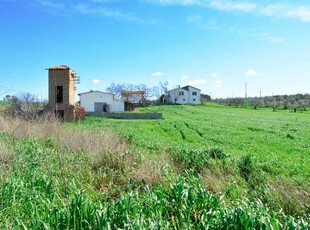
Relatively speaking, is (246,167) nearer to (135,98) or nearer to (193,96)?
(135,98)

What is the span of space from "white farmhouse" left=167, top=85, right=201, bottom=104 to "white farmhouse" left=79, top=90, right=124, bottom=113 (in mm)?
33006

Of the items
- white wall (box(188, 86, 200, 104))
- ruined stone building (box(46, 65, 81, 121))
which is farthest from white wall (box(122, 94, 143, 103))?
ruined stone building (box(46, 65, 81, 121))

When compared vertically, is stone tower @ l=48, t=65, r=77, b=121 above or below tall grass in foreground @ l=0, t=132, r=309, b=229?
above

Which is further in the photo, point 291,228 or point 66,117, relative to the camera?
point 66,117

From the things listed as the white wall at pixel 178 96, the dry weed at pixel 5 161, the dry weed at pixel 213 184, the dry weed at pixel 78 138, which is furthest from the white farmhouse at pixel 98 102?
the dry weed at pixel 213 184

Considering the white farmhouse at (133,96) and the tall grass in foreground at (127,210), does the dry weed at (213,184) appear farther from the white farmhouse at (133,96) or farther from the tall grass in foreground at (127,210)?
the white farmhouse at (133,96)

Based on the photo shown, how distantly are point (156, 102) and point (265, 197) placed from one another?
83.7 metres

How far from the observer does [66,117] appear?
1298 inches

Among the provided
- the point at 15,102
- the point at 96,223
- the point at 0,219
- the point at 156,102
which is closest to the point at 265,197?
the point at 96,223

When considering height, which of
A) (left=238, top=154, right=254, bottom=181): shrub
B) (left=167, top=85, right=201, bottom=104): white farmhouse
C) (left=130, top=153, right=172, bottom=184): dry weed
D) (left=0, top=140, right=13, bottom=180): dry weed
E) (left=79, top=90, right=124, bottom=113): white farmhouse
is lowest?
(left=238, top=154, right=254, bottom=181): shrub

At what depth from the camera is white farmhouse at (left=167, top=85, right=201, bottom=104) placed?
90750 mm

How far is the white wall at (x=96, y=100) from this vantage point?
61250 mm

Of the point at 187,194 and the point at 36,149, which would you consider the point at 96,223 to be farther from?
the point at 36,149

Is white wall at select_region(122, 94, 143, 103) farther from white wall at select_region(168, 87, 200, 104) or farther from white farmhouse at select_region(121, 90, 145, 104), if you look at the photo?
white wall at select_region(168, 87, 200, 104)
